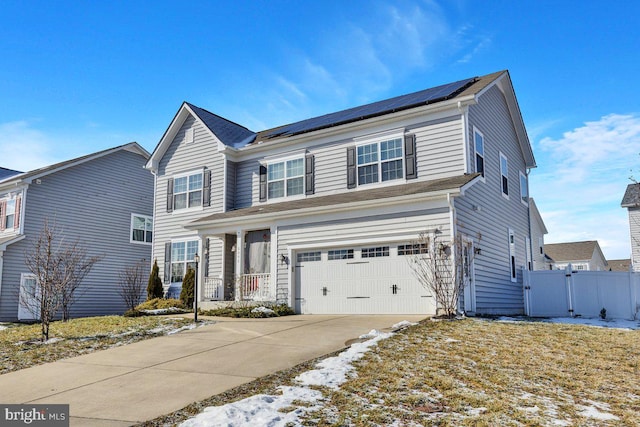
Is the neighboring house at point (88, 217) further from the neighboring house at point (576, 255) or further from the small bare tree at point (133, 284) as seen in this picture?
the neighboring house at point (576, 255)

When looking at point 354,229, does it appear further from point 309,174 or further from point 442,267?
point 309,174

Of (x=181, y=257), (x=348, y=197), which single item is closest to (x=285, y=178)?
(x=348, y=197)

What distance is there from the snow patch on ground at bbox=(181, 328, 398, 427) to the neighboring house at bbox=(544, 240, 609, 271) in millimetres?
40045

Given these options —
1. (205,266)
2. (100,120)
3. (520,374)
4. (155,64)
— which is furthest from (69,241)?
(520,374)

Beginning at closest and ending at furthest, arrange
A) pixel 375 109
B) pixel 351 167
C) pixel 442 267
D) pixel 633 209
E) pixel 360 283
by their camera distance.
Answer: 1. pixel 442 267
2. pixel 360 283
3. pixel 351 167
4. pixel 375 109
5. pixel 633 209

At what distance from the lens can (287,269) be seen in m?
16.2

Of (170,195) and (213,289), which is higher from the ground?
(170,195)

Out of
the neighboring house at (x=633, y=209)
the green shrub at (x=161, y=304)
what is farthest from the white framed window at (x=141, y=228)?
the neighboring house at (x=633, y=209)

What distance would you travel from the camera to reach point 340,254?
603 inches

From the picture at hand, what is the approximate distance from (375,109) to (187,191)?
8.57 metres

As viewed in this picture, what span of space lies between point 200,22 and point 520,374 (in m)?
12.3

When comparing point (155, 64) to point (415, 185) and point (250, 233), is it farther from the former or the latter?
point (415, 185)

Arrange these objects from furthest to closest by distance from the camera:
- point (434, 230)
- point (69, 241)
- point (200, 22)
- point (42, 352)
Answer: point (69, 241), point (200, 22), point (434, 230), point (42, 352)

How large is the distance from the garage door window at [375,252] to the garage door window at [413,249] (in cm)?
45
